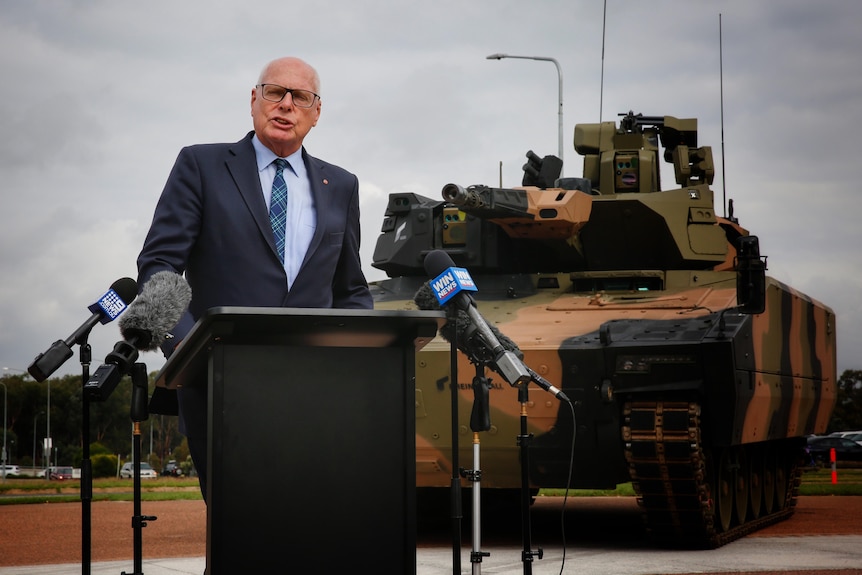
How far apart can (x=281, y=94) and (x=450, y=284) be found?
1118 mm

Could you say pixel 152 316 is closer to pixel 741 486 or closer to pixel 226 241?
pixel 226 241

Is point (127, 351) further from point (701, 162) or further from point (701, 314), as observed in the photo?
point (701, 162)

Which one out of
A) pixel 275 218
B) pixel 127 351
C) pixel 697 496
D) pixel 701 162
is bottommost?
pixel 697 496

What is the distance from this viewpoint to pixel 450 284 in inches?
181

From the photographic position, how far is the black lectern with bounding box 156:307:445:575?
9.77 ft

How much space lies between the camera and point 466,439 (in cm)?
992

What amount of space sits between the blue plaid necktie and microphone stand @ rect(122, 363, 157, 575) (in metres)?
0.93

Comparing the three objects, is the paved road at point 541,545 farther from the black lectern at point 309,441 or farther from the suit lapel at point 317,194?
the black lectern at point 309,441

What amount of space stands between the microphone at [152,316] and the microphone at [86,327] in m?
0.62

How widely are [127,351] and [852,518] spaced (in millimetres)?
11907

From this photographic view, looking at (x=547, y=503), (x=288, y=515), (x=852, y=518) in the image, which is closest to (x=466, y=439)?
(x=852, y=518)

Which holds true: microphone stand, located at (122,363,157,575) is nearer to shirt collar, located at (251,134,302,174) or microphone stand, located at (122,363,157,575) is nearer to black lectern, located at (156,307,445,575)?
shirt collar, located at (251,134,302,174)

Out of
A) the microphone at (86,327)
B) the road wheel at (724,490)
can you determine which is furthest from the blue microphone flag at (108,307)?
the road wheel at (724,490)

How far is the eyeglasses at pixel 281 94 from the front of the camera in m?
3.76
